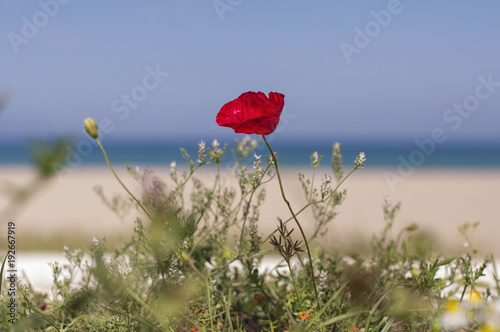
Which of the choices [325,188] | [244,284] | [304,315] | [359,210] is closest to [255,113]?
[325,188]

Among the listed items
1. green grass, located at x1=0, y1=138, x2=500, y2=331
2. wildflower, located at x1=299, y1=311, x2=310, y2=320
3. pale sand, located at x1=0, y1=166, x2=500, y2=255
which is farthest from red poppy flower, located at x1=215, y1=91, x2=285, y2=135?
pale sand, located at x1=0, y1=166, x2=500, y2=255

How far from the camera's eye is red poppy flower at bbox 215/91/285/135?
1191mm

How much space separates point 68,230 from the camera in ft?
16.8

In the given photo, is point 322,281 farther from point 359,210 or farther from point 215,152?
point 359,210

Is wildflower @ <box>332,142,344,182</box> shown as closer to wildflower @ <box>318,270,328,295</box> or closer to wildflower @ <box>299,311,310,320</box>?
wildflower @ <box>318,270,328,295</box>

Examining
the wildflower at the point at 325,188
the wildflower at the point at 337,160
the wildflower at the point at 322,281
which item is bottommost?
the wildflower at the point at 322,281

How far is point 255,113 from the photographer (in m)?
1.19

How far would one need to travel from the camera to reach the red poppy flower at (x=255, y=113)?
119cm

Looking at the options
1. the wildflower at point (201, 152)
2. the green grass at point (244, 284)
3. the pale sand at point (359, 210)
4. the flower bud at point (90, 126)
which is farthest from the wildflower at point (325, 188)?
the pale sand at point (359, 210)

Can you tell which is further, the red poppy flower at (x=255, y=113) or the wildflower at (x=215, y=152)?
the wildflower at (x=215, y=152)

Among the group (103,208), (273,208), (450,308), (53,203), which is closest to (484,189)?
(273,208)

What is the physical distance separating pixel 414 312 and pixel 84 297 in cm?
98

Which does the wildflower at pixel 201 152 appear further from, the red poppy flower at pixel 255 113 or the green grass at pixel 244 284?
the red poppy flower at pixel 255 113

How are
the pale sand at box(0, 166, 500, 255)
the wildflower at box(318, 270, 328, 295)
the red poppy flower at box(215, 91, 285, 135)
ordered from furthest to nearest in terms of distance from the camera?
the pale sand at box(0, 166, 500, 255) → the wildflower at box(318, 270, 328, 295) → the red poppy flower at box(215, 91, 285, 135)
